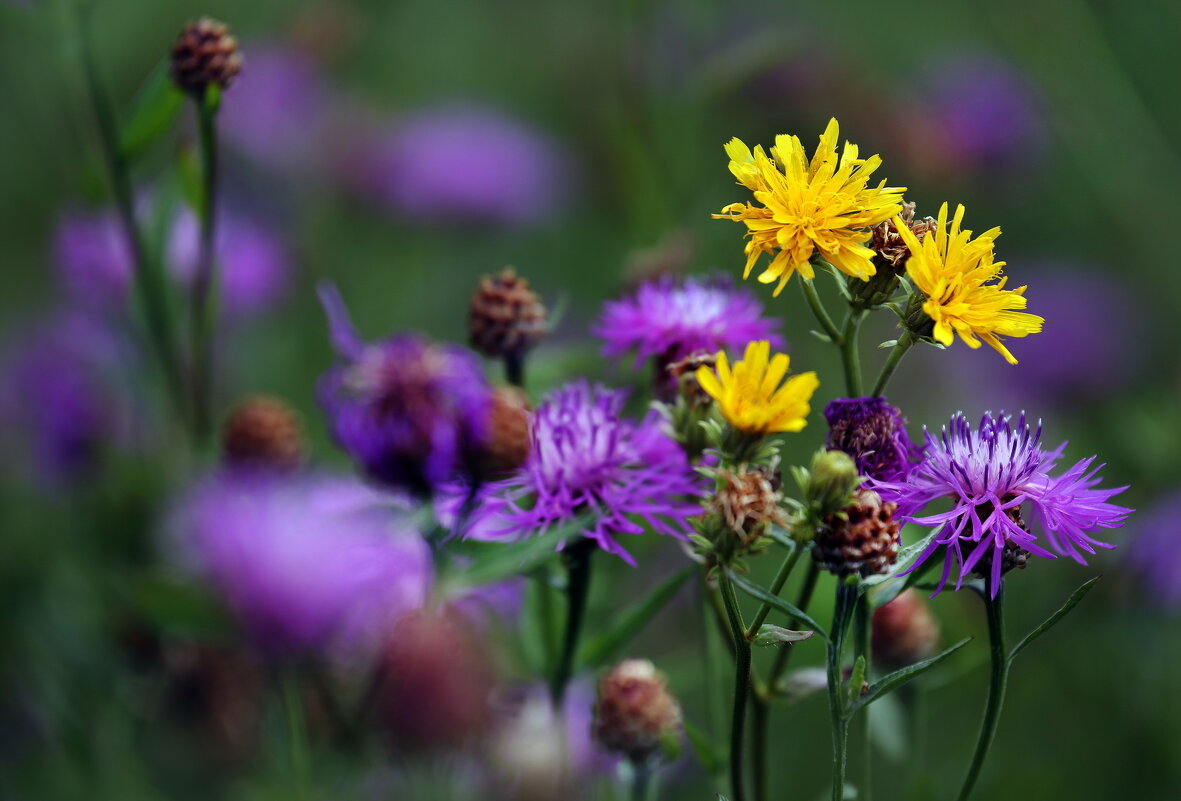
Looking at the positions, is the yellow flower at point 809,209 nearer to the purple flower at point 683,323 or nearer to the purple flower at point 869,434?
the purple flower at point 869,434

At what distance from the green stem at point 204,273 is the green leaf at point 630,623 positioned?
600 mm

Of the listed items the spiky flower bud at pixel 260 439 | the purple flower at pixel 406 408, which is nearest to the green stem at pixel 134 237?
the spiky flower bud at pixel 260 439

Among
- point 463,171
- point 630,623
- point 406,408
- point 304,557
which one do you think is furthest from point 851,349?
point 463,171

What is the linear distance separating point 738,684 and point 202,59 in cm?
83

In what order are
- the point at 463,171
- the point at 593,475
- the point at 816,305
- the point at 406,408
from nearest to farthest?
the point at 816,305 < the point at 593,475 < the point at 406,408 < the point at 463,171

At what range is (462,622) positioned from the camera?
1.24m

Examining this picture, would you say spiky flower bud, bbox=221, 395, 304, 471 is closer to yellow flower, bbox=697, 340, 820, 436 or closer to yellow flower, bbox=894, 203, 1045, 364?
yellow flower, bbox=697, 340, 820, 436

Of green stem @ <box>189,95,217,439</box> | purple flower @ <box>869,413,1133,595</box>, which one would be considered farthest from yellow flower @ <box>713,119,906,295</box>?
green stem @ <box>189,95,217,439</box>

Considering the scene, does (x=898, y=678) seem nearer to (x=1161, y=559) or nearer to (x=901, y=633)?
(x=901, y=633)

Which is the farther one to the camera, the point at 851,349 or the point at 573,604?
the point at 573,604

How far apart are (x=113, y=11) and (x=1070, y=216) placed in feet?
8.67

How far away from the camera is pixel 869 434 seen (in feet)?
2.82

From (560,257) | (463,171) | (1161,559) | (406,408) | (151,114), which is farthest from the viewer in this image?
(560,257)

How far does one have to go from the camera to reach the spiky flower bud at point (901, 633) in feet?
3.73
